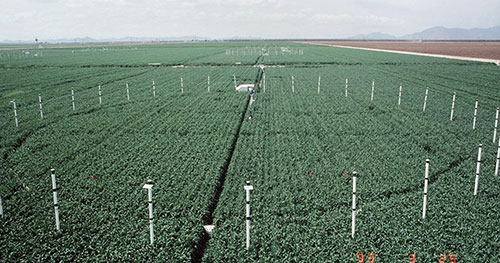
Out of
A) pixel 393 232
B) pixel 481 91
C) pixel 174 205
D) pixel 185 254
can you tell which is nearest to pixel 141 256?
pixel 185 254

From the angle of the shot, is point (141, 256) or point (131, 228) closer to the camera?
point (141, 256)

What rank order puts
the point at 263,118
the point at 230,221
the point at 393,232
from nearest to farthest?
1. the point at 393,232
2. the point at 230,221
3. the point at 263,118

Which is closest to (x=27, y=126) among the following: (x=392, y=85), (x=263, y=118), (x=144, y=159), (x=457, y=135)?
(x=144, y=159)

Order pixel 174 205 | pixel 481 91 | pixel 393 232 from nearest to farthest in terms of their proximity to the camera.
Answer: pixel 393 232 < pixel 174 205 < pixel 481 91

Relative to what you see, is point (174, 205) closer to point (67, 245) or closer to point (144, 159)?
point (67, 245)

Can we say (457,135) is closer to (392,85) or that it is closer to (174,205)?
(174,205)

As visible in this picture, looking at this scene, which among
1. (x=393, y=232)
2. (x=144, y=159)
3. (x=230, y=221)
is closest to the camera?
(x=393, y=232)
